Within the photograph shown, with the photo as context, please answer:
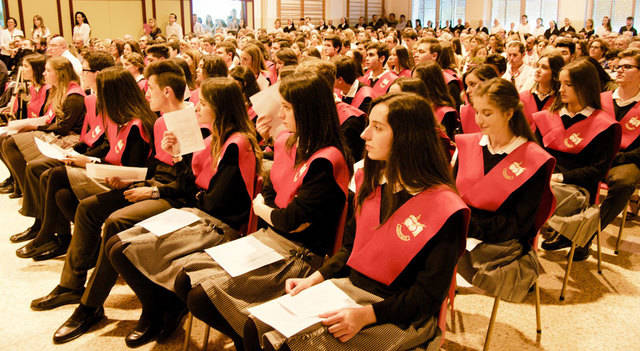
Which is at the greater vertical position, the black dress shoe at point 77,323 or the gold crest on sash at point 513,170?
the gold crest on sash at point 513,170

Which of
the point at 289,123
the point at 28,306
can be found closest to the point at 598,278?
the point at 289,123

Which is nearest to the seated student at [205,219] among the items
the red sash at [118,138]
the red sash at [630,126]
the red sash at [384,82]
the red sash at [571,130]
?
the red sash at [118,138]

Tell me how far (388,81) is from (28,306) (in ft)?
11.9

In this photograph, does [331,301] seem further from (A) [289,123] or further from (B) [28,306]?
(B) [28,306]

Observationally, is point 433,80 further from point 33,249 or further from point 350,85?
point 33,249

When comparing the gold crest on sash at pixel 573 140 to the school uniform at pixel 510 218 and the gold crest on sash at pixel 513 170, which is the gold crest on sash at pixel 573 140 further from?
the gold crest on sash at pixel 513 170

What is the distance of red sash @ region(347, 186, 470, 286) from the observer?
1.66 metres

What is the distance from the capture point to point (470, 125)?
4113 millimetres

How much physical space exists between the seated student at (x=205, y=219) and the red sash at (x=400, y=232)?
2.80 ft

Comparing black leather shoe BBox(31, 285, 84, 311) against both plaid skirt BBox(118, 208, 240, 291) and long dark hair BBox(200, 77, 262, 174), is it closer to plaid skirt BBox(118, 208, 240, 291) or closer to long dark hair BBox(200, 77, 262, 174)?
plaid skirt BBox(118, 208, 240, 291)

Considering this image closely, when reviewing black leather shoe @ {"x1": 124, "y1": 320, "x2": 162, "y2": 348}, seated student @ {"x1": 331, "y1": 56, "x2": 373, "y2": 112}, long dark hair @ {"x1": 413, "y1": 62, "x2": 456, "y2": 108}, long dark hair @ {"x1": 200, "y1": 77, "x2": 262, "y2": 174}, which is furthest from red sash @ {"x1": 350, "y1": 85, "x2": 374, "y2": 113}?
black leather shoe @ {"x1": 124, "y1": 320, "x2": 162, "y2": 348}

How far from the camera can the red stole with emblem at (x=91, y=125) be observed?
11.8 ft

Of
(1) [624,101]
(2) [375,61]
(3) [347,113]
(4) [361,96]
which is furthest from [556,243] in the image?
(2) [375,61]

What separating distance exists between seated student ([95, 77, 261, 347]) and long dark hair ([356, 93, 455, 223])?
957 millimetres
